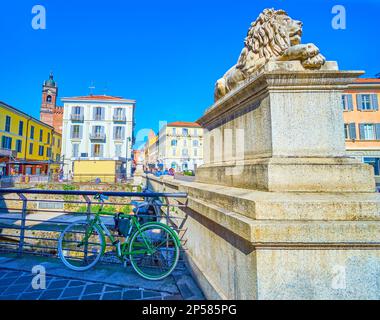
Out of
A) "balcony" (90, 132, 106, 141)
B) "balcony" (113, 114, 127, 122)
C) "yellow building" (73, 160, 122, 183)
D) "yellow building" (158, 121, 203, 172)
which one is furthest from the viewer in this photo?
"yellow building" (158, 121, 203, 172)

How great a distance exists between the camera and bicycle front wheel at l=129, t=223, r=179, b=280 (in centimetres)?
310

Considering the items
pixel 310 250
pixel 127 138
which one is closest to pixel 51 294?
pixel 310 250

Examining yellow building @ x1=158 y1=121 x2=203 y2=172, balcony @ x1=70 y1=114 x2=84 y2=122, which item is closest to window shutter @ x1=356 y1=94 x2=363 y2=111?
yellow building @ x1=158 y1=121 x2=203 y2=172

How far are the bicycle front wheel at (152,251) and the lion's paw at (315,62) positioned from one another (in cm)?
273

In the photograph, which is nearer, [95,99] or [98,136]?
[98,136]

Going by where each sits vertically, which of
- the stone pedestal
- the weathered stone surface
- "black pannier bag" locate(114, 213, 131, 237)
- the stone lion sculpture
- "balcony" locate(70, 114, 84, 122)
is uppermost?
"balcony" locate(70, 114, 84, 122)

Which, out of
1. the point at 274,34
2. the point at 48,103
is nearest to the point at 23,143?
the point at 48,103

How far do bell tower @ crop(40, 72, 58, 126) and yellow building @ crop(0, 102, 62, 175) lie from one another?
8.71 metres

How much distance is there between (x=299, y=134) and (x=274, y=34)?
4.40 feet

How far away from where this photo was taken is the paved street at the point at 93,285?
251 centimetres

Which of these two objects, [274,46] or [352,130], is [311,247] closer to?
[274,46]

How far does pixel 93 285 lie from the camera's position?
2.77 metres

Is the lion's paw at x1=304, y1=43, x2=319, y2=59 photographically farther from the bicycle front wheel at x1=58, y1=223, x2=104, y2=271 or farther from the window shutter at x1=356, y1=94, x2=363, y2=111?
the window shutter at x1=356, y1=94, x2=363, y2=111

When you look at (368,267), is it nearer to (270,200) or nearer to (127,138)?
(270,200)
